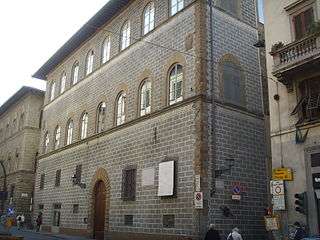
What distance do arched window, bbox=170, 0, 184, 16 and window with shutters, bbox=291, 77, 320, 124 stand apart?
750 cm

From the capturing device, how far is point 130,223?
17.7 m

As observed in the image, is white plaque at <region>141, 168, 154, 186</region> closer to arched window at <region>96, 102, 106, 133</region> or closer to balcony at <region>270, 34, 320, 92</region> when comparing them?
arched window at <region>96, 102, 106, 133</region>

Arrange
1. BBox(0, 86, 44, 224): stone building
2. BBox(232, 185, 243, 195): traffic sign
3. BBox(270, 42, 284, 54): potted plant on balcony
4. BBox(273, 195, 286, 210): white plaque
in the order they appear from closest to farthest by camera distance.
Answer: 1. BBox(273, 195, 286, 210): white plaque
2. BBox(270, 42, 284, 54): potted plant on balcony
3. BBox(232, 185, 243, 195): traffic sign
4. BBox(0, 86, 44, 224): stone building

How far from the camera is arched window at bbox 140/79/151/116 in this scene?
1862cm

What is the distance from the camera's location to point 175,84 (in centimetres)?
1714

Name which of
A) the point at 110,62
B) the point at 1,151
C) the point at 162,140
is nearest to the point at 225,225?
the point at 162,140

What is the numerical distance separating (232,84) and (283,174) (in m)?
5.50

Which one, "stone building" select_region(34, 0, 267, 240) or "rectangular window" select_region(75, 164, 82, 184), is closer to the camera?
"stone building" select_region(34, 0, 267, 240)

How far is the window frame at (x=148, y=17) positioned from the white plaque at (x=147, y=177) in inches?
286

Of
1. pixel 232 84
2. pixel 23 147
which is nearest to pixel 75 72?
pixel 23 147

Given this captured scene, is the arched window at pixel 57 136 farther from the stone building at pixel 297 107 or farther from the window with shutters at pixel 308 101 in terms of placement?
the window with shutters at pixel 308 101

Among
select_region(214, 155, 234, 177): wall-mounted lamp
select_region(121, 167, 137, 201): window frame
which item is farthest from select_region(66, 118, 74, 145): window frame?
select_region(214, 155, 234, 177): wall-mounted lamp

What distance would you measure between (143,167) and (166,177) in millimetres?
1957

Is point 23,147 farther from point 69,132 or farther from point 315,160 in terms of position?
point 315,160
